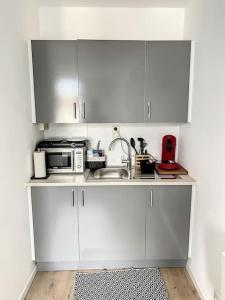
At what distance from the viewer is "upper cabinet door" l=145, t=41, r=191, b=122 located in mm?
2193

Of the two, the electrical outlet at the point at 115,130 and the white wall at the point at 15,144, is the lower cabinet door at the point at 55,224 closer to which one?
the white wall at the point at 15,144

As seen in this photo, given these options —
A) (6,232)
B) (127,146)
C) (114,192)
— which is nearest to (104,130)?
(127,146)

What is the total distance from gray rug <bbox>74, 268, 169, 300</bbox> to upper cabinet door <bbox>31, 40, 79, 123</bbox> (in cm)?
152

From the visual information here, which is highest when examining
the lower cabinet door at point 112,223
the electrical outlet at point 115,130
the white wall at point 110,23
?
the white wall at point 110,23

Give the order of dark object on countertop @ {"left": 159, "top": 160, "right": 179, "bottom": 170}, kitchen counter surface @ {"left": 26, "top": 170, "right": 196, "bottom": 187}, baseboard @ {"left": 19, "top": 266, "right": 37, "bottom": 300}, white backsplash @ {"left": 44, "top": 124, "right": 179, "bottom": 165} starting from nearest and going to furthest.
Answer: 1. baseboard @ {"left": 19, "top": 266, "right": 37, "bottom": 300}
2. kitchen counter surface @ {"left": 26, "top": 170, "right": 196, "bottom": 187}
3. dark object on countertop @ {"left": 159, "top": 160, "right": 179, "bottom": 170}
4. white backsplash @ {"left": 44, "top": 124, "right": 179, "bottom": 165}

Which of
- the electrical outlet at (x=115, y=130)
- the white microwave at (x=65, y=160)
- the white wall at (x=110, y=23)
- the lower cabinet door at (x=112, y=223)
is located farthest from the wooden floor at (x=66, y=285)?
the white wall at (x=110, y=23)

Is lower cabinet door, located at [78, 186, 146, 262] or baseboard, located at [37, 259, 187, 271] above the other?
lower cabinet door, located at [78, 186, 146, 262]

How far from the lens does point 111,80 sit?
7.35 ft

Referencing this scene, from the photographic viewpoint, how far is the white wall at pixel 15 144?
1.66 meters

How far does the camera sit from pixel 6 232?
1.70 meters

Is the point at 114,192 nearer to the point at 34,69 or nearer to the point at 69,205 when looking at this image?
the point at 69,205

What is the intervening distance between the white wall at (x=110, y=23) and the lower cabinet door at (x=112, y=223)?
1621 mm

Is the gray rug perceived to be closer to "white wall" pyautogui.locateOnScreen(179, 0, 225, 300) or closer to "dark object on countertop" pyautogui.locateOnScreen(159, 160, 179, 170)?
"white wall" pyautogui.locateOnScreen(179, 0, 225, 300)

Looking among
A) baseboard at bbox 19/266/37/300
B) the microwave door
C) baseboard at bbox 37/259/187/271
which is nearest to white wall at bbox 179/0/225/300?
baseboard at bbox 37/259/187/271
